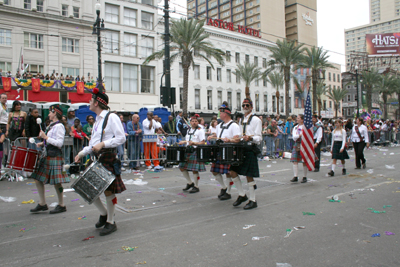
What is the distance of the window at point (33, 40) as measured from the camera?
30397 millimetres

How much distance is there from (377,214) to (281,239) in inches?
93.3

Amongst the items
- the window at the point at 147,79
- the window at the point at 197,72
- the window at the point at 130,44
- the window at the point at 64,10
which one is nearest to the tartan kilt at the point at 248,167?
the window at the point at 64,10

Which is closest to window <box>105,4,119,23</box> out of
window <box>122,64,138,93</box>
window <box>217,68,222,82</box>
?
window <box>122,64,138,93</box>

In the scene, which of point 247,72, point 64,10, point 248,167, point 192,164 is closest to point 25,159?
point 192,164

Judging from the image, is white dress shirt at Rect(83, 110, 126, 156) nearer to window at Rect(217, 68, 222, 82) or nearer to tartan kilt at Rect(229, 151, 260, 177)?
tartan kilt at Rect(229, 151, 260, 177)

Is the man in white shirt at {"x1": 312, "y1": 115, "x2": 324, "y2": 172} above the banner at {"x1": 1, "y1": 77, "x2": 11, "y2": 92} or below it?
below

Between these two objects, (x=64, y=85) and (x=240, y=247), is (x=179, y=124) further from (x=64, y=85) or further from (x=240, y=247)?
(x=64, y=85)

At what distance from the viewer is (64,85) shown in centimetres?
2616

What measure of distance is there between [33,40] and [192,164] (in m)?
29.8

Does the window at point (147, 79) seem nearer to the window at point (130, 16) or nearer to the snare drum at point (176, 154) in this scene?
the window at point (130, 16)

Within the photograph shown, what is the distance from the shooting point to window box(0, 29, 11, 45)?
29.2 meters

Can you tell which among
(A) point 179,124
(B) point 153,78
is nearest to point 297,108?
(B) point 153,78

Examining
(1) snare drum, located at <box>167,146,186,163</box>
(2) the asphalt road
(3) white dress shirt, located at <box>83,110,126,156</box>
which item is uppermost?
(3) white dress shirt, located at <box>83,110,126,156</box>

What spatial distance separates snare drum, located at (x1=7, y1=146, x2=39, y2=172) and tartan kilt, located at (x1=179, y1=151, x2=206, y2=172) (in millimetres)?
3153
